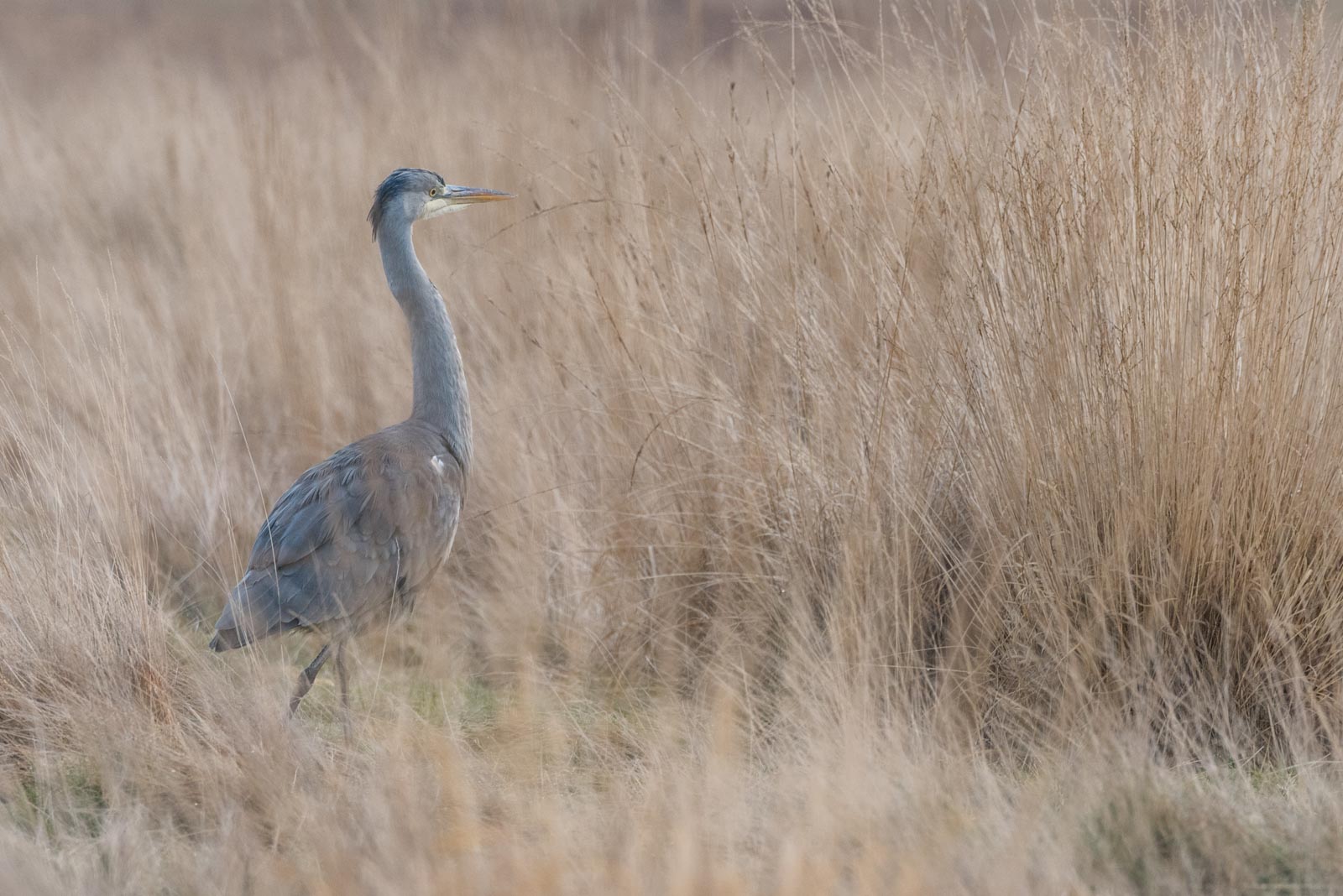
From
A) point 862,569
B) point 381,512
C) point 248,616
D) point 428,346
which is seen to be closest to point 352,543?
point 381,512

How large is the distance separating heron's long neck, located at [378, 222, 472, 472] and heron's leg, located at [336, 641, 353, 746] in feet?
2.20

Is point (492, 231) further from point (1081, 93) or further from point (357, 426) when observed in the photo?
point (1081, 93)

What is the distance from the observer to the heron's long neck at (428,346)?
145 inches

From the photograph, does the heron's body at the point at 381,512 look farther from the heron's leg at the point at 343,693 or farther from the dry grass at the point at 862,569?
the dry grass at the point at 862,569

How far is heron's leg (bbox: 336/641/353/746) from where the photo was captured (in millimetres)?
3117

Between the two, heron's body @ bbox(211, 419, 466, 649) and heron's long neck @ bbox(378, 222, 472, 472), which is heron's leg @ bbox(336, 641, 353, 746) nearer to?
heron's body @ bbox(211, 419, 466, 649)

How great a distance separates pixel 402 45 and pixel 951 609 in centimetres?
398

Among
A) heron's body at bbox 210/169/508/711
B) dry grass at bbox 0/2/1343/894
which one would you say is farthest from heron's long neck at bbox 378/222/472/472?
dry grass at bbox 0/2/1343/894

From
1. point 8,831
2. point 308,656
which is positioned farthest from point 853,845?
point 308,656

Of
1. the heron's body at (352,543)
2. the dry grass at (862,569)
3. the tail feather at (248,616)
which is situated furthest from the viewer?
the heron's body at (352,543)

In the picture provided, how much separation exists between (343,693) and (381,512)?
0.45m

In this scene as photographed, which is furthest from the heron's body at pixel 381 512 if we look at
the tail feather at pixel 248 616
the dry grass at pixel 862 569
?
the dry grass at pixel 862 569

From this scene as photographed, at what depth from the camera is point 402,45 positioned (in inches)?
231

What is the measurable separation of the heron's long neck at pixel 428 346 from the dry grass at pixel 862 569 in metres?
0.32
